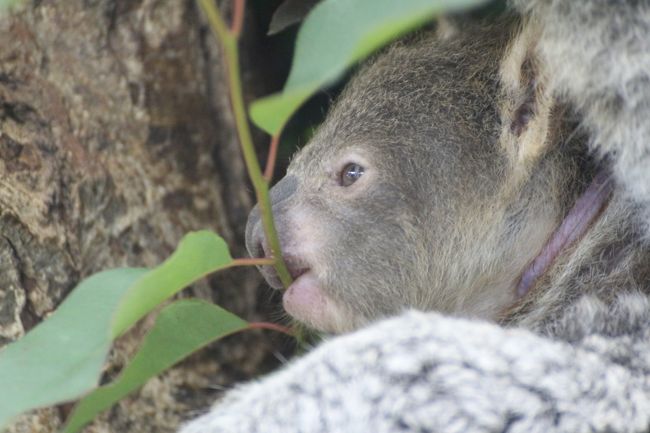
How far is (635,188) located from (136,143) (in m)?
1.65

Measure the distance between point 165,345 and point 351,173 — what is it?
79 centimetres

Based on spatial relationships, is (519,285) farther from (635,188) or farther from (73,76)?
(73,76)

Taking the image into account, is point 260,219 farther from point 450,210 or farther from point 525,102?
point 525,102

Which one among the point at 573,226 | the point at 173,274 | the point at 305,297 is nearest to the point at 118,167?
the point at 305,297

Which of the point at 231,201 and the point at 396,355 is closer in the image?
the point at 396,355

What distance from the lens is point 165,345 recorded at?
241 centimetres

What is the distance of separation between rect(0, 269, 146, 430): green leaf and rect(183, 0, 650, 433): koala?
49cm

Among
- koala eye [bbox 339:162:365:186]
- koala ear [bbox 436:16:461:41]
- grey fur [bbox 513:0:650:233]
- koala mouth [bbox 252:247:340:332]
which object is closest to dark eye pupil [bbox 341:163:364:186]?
koala eye [bbox 339:162:365:186]

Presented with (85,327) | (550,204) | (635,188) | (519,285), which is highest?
(85,327)

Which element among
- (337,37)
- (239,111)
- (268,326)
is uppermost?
(337,37)

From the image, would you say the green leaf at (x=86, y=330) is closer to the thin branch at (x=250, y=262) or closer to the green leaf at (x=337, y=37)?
the thin branch at (x=250, y=262)

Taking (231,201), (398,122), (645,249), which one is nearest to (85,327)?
(398,122)

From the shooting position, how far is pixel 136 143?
3.34 metres

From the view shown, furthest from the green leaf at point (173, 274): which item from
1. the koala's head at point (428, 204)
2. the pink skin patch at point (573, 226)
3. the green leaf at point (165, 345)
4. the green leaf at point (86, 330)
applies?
the pink skin patch at point (573, 226)
